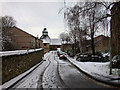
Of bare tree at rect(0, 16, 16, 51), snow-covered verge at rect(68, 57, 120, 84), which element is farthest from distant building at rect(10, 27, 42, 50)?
snow-covered verge at rect(68, 57, 120, 84)

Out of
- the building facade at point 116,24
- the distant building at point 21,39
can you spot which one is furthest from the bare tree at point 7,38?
the building facade at point 116,24

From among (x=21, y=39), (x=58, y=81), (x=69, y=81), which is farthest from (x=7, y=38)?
(x=69, y=81)

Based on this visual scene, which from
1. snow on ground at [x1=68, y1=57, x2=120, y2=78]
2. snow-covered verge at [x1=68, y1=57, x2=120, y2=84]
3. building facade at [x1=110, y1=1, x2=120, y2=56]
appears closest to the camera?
snow-covered verge at [x1=68, y1=57, x2=120, y2=84]

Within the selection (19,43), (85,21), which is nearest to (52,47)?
(19,43)

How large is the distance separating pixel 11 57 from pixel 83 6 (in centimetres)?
705

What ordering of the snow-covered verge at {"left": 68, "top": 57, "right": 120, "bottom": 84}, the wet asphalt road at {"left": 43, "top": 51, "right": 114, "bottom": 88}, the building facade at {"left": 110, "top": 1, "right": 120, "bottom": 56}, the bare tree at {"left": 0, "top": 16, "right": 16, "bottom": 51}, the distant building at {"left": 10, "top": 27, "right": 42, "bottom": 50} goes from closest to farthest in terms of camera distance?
the wet asphalt road at {"left": 43, "top": 51, "right": 114, "bottom": 88}
the snow-covered verge at {"left": 68, "top": 57, "right": 120, "bottom": 84}
the building facade at {"left": 110, "top": 1, "right": 120, "bottom": 56}
the bare tree at {"left": 0, "top": 16, "right": 16, "bottom": 51}
the distant building at {"left": 10, "top": 27, "right": 42, "bottom": 50}

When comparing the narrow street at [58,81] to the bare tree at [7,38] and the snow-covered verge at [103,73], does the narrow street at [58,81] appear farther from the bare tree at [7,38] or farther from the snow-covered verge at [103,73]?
the bare tree at [7,38]

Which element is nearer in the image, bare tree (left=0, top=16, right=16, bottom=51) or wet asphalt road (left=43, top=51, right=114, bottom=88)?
wet asphalt road (left=43, top=51, right=114, bottom=88)

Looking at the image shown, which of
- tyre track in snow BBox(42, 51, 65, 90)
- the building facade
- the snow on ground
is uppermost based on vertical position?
the building facade

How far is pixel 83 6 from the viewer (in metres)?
9.05

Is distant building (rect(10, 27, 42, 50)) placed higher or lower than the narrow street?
higher

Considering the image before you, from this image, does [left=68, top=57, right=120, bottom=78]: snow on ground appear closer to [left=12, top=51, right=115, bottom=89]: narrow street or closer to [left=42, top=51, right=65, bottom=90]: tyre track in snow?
[left=12, top=51, right=115, bottom=89]: narrow street

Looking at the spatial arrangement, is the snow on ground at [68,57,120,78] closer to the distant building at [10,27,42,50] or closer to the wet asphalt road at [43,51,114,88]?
the wet asphalt road at [43,51,114,88]

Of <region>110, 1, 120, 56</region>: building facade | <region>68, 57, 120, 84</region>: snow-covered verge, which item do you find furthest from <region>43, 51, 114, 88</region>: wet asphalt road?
<region>110, 1, 120, 56</region>: building facade
